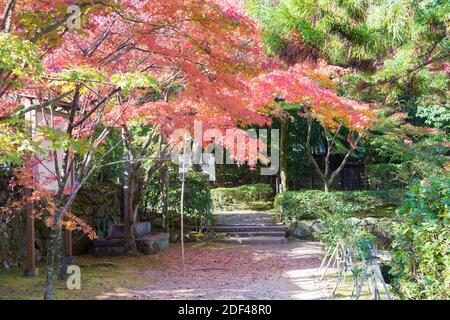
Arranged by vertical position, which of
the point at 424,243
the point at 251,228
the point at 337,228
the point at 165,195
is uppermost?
the point at 165,195

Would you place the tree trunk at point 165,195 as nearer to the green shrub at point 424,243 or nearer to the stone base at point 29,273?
the stone base at point 29,273

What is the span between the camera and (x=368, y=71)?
4.96m

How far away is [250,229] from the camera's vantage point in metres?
12.1

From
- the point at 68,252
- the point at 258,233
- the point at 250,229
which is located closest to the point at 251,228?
the point at 250,229

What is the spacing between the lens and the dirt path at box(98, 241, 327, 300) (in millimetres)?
6168

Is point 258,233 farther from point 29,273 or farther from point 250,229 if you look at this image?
point 29,273

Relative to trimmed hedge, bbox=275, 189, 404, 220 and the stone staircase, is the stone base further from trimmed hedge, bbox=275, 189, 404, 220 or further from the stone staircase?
trimmed hedge, bbox=275, 189, 404, 220

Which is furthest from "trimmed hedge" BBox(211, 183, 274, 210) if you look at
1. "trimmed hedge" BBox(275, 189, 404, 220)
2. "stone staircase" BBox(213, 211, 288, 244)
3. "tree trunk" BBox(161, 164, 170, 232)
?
"tree trunk" BBox(161, 164, 170, 232)

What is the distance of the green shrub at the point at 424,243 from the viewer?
10.5 ft

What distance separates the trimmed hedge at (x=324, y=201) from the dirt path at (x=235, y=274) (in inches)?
70.2

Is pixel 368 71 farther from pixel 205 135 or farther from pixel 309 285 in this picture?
pixel 205 135

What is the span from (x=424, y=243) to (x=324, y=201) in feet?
31.0

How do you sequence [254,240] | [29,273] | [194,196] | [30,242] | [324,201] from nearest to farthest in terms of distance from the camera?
1. [30,242]
2. [29,273]
3. [254,240]
4. [194,196]
5. [324,201]

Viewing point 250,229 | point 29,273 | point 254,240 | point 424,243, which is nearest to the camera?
point 424,243
